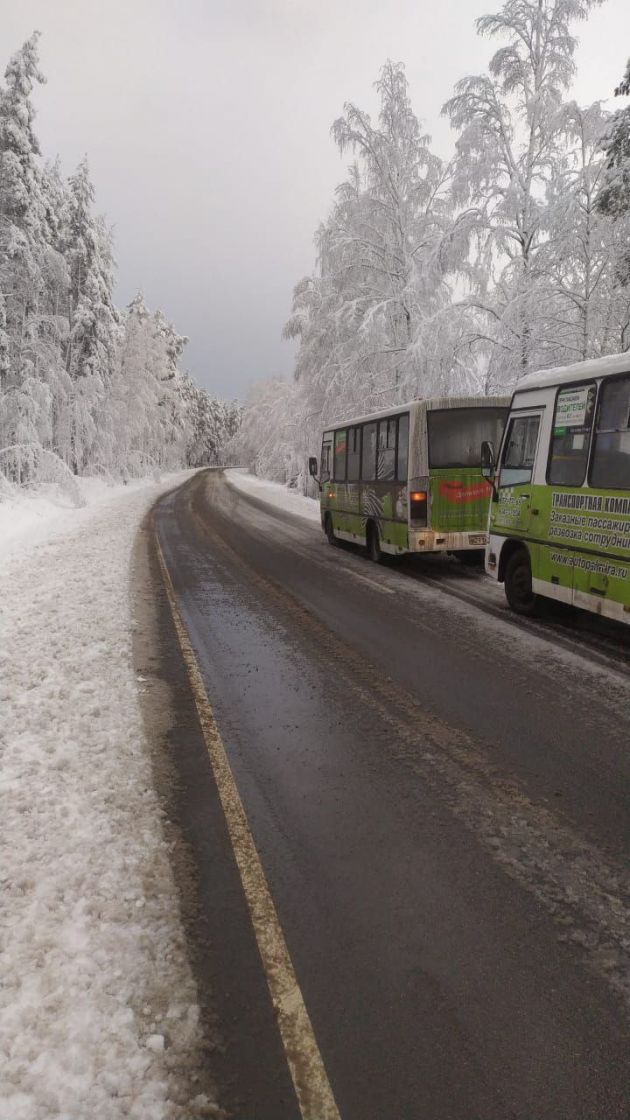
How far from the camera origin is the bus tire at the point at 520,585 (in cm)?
803

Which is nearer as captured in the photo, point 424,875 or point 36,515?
point 424,875

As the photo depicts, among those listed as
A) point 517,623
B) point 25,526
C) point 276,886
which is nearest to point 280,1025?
point 276,886

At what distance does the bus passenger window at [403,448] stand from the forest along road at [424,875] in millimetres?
5008

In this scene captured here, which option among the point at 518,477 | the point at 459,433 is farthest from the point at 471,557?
the point at 518,477

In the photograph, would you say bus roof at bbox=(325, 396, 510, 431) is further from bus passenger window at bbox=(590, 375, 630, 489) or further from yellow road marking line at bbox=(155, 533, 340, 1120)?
yellow road marking line at bbox=(155, 533, 340, 1120)

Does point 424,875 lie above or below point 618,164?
below

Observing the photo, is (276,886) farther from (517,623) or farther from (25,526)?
(25,526)

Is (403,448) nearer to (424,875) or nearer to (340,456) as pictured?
(340,456)

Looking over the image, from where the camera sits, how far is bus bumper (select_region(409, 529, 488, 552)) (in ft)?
35.5

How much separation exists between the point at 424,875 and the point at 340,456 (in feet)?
Answer: 41.5

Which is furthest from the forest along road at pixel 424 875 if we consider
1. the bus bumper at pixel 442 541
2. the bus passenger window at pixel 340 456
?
the bus passenger window at pixel 340 456

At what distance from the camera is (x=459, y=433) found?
10.9 m

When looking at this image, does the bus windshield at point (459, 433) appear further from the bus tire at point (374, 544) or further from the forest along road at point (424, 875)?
the forest along road at point (424, 875)

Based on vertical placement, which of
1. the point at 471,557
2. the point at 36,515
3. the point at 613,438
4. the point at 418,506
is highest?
the point at 613,438
